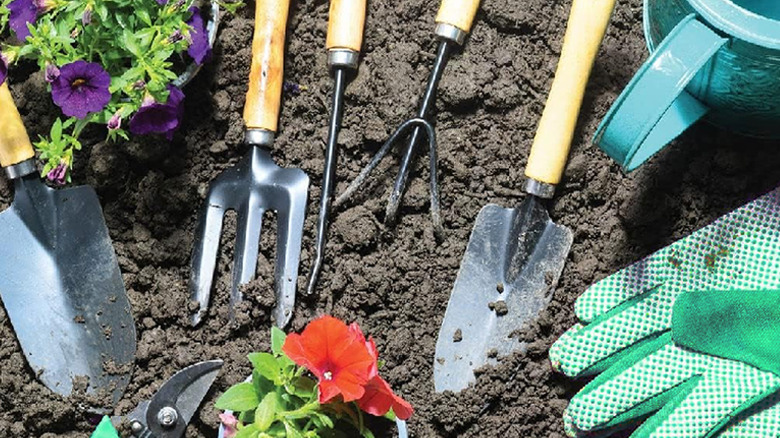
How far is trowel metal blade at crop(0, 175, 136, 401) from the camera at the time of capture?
169cm

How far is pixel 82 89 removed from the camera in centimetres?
156

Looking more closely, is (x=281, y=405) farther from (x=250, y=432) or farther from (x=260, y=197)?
(x=260, y=197)

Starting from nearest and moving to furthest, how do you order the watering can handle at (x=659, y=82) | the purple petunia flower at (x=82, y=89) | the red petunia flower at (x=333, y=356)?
the watering can handle at (x=659, y=82) < the red petunia flower at (x=333, y=356) < the purple petunia flower at (x=82, y=89)

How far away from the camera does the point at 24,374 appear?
67.1 inches

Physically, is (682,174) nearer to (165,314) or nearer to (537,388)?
(537,388)

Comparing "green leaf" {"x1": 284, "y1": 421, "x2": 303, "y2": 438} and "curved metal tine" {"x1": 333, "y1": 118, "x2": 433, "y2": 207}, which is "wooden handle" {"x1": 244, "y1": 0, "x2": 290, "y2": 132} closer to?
"curved metal tine" {"x1": 333, "y1": 118, "x2": 433, "y2": 207}

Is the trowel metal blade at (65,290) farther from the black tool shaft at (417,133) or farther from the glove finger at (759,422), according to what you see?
the glove finger at (759,422)

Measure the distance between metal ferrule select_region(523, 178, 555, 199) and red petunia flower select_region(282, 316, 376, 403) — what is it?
0.38m

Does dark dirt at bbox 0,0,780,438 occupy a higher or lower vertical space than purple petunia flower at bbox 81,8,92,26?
lower

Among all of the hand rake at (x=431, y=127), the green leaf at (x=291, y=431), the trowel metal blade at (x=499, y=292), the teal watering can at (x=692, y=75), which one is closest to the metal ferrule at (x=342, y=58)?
the hand rake at (x=431, y=127)

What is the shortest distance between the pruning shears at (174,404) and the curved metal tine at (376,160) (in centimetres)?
31

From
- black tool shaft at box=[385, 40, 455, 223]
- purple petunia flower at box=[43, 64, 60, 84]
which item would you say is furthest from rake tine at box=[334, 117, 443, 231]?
purple petunia flower at box=[43, 64, 60, 84]

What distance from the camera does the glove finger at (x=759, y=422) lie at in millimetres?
1565

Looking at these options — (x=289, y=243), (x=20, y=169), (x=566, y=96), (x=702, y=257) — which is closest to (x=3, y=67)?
(x=20, y=169)
